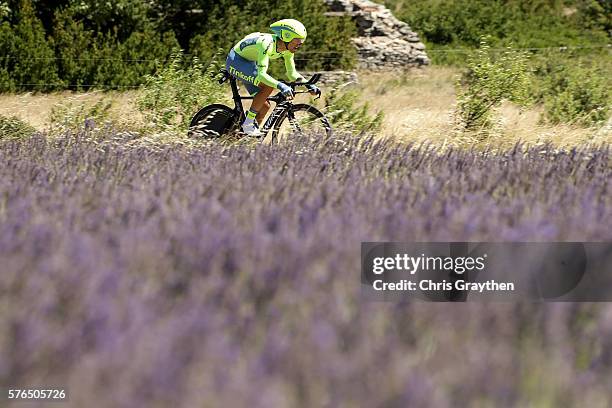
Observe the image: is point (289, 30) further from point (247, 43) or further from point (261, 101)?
point (261, 101)

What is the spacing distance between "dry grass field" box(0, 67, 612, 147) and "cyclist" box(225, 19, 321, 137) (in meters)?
1.23

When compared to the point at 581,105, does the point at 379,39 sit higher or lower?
higher

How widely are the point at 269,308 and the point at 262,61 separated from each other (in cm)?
576

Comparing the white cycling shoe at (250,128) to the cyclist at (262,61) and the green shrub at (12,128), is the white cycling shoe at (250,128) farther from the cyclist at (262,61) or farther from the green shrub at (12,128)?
the green shrub at (12,128)

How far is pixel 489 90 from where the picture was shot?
31.0 ft

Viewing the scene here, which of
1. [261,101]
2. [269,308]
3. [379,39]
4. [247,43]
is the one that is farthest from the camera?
[379,39]

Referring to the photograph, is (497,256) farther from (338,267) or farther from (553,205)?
(553,205)

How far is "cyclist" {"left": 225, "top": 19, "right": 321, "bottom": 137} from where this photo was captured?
722 centimetres

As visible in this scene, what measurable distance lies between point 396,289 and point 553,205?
0.97 m

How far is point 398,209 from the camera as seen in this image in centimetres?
249

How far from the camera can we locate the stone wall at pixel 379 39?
24766mm

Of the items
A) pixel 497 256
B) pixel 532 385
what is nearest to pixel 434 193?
pixel 497 256

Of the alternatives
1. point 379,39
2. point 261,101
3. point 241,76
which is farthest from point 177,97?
point 379,39

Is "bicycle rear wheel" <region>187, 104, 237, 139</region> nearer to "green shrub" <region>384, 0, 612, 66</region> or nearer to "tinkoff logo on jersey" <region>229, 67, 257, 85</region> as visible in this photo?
"tinkoff logo on jersey" <region>229, 67, 257, 85</region>
